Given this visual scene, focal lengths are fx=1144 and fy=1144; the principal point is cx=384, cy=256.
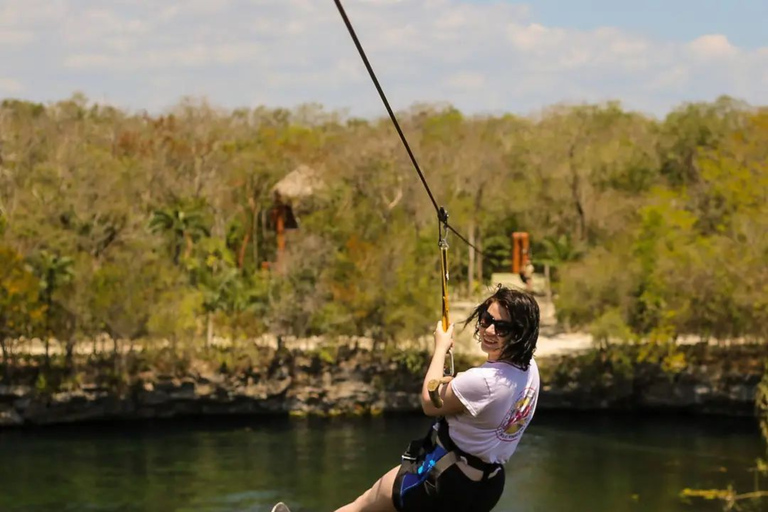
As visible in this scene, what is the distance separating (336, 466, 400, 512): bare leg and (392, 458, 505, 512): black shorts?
0.07 meters

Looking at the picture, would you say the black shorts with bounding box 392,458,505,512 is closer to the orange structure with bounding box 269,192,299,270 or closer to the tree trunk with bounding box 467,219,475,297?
the tree trunk with bounding box 467,219,475,297

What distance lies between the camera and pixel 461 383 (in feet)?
11.8

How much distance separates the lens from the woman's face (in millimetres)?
3693

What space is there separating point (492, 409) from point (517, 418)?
13 centimetres

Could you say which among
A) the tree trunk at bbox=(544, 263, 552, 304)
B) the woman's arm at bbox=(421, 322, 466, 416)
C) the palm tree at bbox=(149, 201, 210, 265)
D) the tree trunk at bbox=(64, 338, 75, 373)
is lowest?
the tree trunk at bbox=(64, 338, 75, 373)

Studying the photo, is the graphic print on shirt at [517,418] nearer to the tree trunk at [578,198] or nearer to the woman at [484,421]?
the woman at [484,421]

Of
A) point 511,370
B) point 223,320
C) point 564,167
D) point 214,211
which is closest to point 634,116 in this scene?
point 564,167

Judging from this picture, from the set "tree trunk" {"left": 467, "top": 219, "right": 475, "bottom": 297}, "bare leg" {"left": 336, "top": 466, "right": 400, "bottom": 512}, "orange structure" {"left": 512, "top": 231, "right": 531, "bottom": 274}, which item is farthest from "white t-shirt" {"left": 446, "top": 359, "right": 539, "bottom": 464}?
"orange structure" {"left": 512, "top": 231, "right": 531, "bottom": 274}

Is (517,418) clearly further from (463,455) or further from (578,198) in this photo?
(578,198)

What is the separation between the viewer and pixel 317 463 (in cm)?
2866

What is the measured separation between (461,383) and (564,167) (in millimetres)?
41131

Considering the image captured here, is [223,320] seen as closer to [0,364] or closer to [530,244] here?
[0,364]

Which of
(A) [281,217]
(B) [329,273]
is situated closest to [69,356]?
Result: (B) [329,273]

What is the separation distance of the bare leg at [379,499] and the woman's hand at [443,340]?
42 cm
